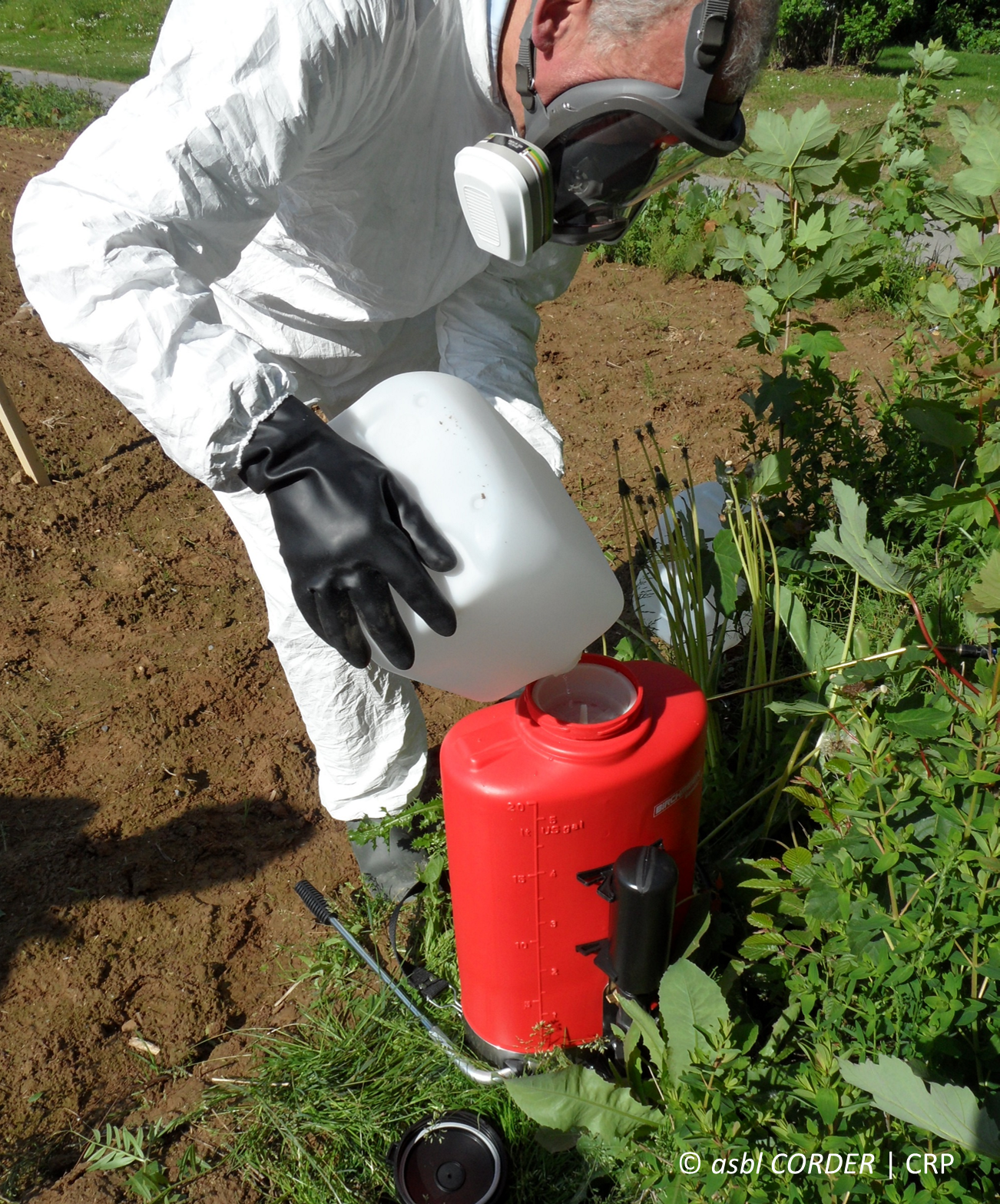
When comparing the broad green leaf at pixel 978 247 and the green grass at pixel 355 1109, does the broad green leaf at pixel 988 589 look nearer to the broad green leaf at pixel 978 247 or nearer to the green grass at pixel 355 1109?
the broad green leaf at pixel 978 247

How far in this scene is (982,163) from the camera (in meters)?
1.52

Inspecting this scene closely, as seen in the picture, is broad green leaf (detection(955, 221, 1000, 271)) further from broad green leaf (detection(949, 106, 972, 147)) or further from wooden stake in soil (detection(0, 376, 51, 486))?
wooden stake in soil (detection(0, 376, 51, 486))

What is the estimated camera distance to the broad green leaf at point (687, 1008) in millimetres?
1204

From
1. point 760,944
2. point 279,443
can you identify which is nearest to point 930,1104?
point 760,944

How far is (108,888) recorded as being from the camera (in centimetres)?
207

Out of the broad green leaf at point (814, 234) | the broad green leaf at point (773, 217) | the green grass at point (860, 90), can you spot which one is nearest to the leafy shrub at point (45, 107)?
the green grass at point (860, 90)

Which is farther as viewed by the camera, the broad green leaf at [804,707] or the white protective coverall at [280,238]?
the broad green leaf at [804,707]

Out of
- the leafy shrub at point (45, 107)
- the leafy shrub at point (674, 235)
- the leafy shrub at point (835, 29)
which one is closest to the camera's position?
the leafy shrub at point (674, 235)

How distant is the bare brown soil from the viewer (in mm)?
1785

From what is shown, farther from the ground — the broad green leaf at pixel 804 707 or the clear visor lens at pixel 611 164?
the clear visor lens at pixel 611 164

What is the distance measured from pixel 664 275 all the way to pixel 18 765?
12.0 feet

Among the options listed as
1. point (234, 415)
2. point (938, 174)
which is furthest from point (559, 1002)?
point (938, 174)

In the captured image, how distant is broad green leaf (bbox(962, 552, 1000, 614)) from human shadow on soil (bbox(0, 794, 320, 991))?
1560 millimetres

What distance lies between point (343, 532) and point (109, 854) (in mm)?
1386
